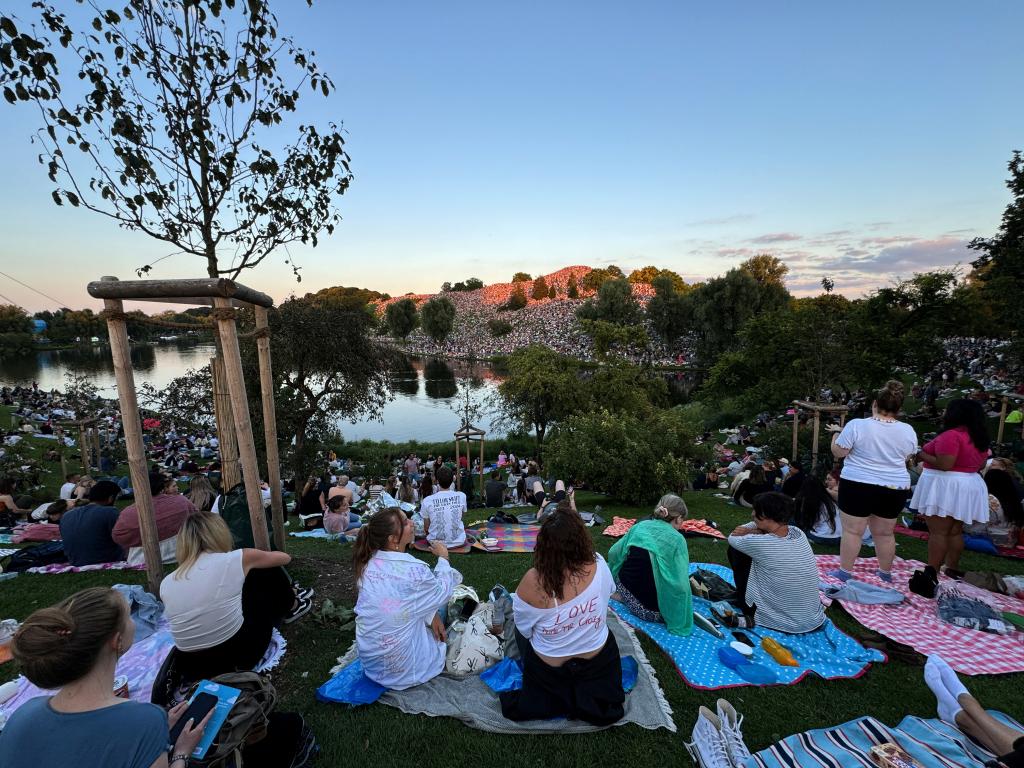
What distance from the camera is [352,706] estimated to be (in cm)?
323

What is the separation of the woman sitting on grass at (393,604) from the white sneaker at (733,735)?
1921 millimetres

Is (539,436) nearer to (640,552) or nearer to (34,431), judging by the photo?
(640,552)

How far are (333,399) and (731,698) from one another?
467 inches

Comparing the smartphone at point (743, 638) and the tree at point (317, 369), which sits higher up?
the tree at point (317, 369)

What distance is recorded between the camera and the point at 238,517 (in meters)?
4.43

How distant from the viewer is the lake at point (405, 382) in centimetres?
2919

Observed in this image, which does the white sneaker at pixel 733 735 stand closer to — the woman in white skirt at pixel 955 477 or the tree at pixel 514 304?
the woman in white skirt at pixel 955 477

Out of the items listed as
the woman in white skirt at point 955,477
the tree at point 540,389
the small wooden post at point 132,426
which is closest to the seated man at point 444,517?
the small wooden post at point 132,426

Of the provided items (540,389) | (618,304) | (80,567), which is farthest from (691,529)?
(618,304)

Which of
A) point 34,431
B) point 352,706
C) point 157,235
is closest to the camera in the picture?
point 352,706

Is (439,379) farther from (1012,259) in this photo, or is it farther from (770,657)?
(770,657)

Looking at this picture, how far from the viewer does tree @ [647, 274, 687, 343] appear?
48781mm

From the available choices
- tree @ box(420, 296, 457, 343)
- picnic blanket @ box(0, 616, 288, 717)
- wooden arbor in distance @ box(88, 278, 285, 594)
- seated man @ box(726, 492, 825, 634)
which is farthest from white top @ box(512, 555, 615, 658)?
tree @ box(420, 296, 457, 343)

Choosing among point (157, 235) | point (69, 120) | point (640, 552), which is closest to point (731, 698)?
point (640, 552)
